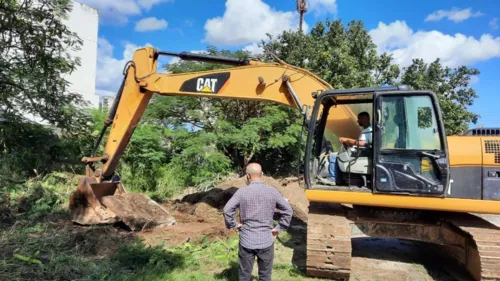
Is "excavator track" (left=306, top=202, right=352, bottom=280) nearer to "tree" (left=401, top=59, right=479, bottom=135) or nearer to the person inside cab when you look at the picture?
the person inside cab

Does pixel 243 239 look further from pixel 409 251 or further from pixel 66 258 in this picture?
pixel 409 251

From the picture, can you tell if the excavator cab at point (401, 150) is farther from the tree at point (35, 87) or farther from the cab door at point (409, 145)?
the tree at point (35, 87)

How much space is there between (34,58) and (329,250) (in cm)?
944

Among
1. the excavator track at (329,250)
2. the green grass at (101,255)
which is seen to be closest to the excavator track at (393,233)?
the excavator track at (329,250)

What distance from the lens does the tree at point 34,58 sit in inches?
395

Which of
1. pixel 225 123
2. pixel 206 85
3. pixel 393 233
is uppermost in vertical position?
pixel 206 85

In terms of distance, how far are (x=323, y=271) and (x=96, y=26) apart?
925 inches

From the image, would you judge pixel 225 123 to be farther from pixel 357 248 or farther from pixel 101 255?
pixel 101 255

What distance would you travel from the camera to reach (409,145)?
4875 mm

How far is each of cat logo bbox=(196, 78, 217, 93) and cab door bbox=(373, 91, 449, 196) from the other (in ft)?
9.14

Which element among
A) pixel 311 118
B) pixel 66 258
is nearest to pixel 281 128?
pixel 311 118

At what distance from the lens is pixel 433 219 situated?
541cm

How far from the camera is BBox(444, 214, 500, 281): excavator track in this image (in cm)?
461

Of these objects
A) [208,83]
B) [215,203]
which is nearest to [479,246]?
[208,83]
